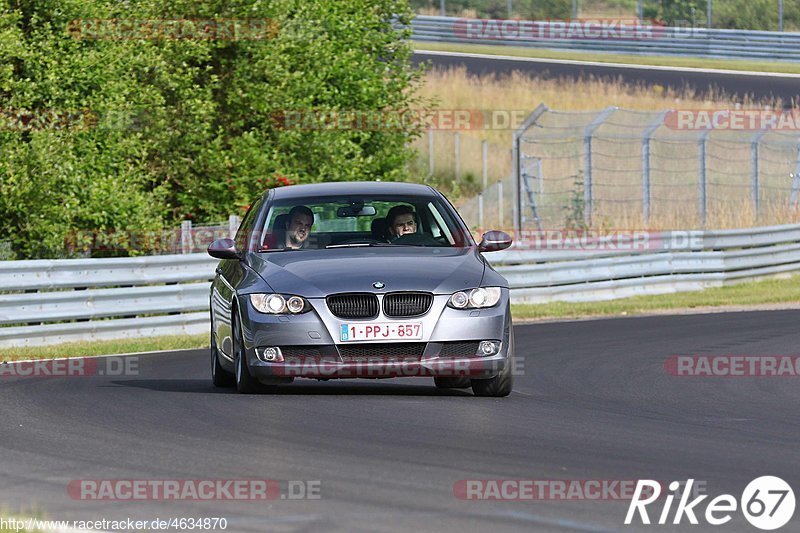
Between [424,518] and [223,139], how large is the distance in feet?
70.8

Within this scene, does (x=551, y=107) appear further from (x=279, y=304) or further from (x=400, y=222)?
(x=279, y=304)

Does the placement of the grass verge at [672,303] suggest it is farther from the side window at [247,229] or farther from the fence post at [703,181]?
the side window at [247,229]

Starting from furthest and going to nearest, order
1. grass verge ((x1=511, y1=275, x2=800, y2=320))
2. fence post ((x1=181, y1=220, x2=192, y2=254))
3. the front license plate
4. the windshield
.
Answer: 1. grass verge ((x1=511, y1=275, x2=800, y2=320))
2. fence post ((x1=181, y1=220, x2=192, y2=254))
3. the windshield
4. the front license plate

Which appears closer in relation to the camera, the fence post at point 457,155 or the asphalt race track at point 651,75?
the fence post at point 457,155

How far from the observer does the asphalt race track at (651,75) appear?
151 ft

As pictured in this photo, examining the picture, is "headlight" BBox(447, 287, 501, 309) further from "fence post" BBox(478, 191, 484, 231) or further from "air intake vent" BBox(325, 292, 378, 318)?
"fence post" BBox(478, 191, 484, 231)

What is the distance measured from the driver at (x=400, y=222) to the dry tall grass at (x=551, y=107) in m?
22.1

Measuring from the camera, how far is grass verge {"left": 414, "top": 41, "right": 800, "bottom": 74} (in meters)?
50.7

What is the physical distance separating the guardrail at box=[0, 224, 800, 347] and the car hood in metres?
7.54

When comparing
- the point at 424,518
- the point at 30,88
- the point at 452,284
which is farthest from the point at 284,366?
the point at 30,88

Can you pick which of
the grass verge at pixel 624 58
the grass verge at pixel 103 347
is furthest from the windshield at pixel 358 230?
the grass verge at pixel 624 58

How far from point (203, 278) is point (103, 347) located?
8.97ft

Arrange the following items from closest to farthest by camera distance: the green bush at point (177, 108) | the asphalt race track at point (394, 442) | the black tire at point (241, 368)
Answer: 1. the asphalt race track at point (394, 442)
2. the black tire at point (241, 368)
3. the green bush at point (177, 108)

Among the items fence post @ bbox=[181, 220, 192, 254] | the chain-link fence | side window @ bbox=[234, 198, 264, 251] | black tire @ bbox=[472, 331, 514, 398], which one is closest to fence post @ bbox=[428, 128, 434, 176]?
the chain-link fence
